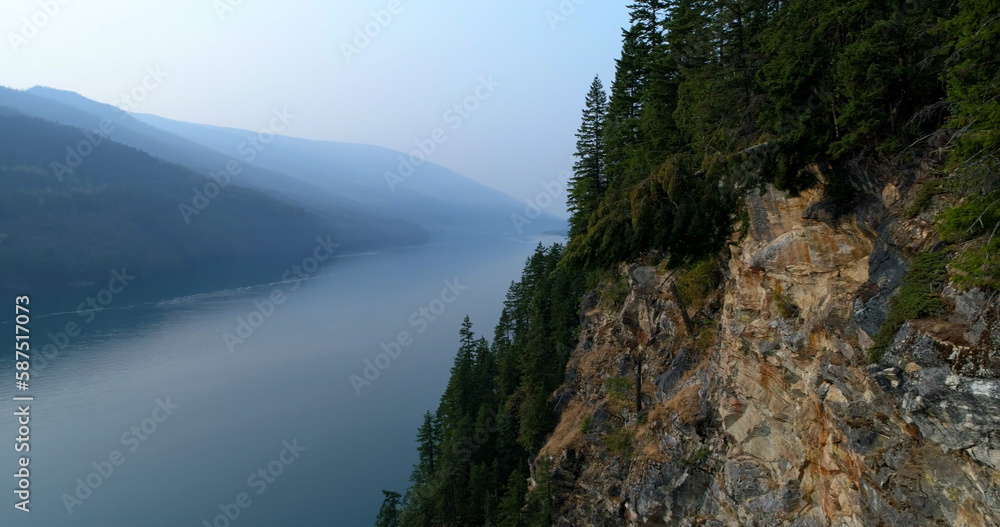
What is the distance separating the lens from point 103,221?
494 feet

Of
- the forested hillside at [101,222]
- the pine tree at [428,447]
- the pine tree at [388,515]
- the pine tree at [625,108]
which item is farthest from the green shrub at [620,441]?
the forested hillside at [101,222]

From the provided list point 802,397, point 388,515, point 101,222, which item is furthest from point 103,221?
point 802,397

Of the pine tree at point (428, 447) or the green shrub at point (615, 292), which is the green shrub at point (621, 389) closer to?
the green shrub at point (615, 292)

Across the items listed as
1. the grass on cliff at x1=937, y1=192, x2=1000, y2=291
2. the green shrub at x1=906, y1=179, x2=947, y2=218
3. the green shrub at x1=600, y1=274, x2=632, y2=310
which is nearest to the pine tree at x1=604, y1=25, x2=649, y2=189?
the green shrub at x1=600, y1=274, x2=632, y2=310

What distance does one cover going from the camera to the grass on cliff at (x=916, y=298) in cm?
950

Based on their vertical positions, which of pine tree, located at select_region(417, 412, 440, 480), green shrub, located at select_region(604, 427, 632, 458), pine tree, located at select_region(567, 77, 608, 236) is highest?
pine tree, located at select_region(567, 77, 608, 236)

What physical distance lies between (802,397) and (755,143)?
690 cm

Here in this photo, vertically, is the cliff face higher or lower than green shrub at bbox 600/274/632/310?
lower

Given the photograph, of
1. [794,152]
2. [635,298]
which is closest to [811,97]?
[794,152]

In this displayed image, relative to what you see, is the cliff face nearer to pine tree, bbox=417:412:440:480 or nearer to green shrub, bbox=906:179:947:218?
green shrub, bbox=906:179:947:218

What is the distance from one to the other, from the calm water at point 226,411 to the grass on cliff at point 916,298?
111 feet

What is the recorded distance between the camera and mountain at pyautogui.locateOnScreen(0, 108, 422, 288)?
128 meters

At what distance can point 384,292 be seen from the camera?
4190 inches

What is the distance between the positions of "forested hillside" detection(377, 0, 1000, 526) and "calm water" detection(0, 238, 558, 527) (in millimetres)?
11914
